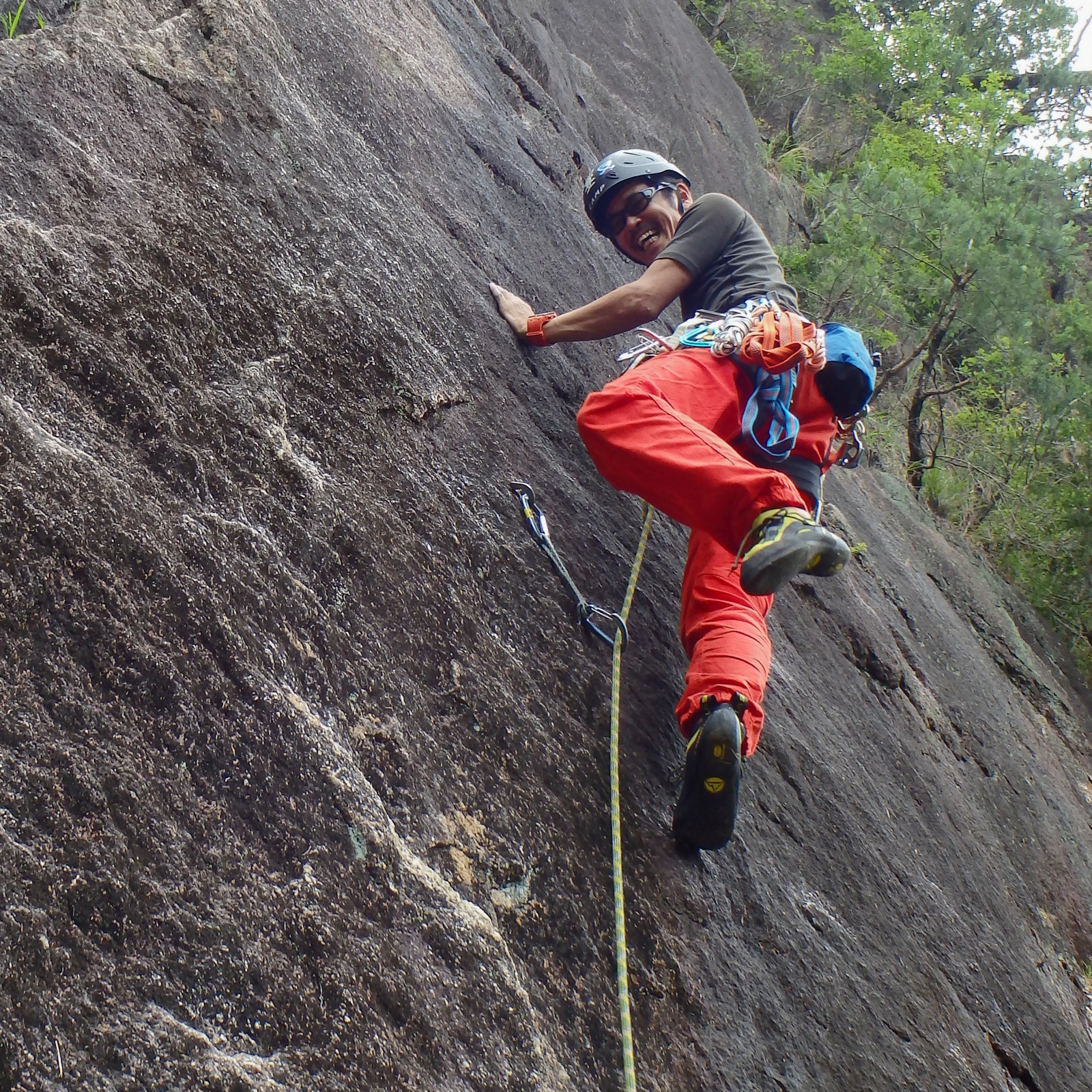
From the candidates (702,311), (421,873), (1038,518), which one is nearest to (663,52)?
(1038,518)

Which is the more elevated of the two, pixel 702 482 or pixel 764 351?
pixel 764 351

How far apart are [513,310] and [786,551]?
5.49ft

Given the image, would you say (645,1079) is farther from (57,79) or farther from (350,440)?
(57,79)

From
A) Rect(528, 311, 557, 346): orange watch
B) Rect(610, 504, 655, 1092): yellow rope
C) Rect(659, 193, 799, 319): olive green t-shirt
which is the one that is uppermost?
Rect(659, 193, 799, 319): olive green t-shirt

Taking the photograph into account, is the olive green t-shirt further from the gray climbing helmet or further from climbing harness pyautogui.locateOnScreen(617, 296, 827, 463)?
the gray climbing helmet

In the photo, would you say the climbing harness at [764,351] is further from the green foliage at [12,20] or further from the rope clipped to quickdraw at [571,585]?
the green foliage at [12,20]

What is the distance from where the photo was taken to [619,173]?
12.9ft

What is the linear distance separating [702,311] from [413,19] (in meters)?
2.06

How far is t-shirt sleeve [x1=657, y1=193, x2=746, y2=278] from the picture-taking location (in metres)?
3.49

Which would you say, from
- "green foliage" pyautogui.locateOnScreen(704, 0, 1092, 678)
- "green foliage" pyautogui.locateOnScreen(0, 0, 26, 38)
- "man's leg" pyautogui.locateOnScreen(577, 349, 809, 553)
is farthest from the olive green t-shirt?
"green foliage" pyautogui.locateOnScreen(704, 0, 1092, 678)

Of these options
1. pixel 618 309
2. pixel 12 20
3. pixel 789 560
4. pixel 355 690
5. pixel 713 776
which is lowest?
pixel 713 776

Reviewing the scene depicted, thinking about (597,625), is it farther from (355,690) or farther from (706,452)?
(355,690)

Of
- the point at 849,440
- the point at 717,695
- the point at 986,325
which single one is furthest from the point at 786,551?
the point at 986,325

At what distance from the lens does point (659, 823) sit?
103 inches
